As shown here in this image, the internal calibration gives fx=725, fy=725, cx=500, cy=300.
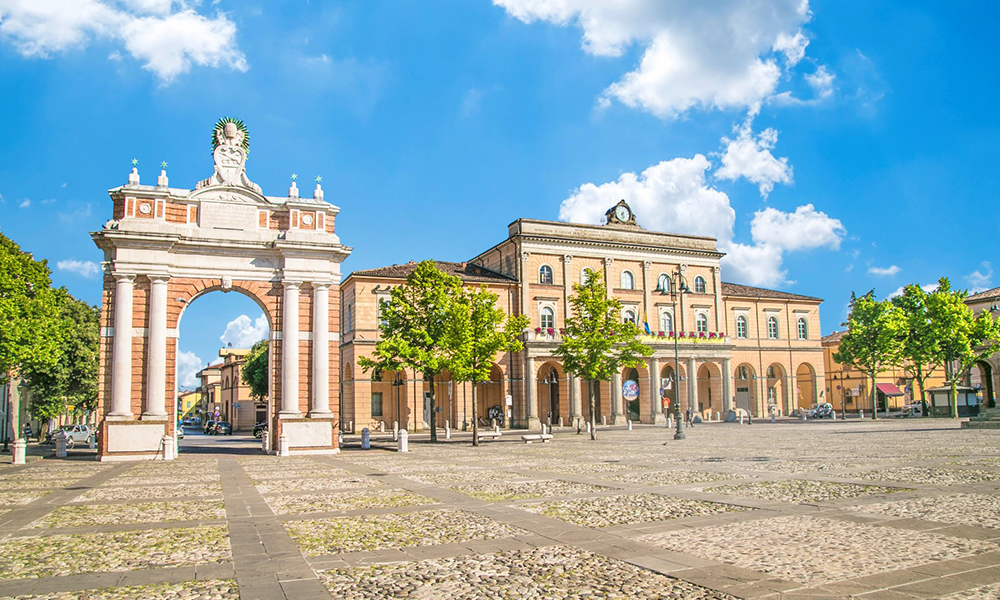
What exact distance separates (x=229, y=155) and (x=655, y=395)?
38.1 m

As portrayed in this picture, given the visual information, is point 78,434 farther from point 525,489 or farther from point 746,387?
point 746,387

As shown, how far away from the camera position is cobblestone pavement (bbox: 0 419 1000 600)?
7.20m

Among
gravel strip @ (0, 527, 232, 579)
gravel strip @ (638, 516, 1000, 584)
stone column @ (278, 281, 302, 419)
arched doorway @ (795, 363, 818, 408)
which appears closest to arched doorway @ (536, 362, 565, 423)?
arched doorway @ (795, 363, 818, 408)

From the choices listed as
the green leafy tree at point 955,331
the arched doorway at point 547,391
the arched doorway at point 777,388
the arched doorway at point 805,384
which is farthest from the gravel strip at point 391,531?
the arched doorway at point 805,384

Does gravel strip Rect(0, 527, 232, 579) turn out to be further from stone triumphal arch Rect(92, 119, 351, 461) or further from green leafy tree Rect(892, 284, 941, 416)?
green leafy tree Rect(892, 284, 941, 416)

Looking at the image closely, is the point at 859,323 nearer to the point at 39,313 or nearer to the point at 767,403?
the point at 767,403

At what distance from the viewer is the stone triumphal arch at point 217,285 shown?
2827 cm

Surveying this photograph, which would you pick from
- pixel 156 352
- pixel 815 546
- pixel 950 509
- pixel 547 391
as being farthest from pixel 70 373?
pixel 950 509

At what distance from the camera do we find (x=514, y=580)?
7414mm

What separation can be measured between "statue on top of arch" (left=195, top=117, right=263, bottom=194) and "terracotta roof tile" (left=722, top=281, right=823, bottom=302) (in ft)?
148

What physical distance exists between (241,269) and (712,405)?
144 feet

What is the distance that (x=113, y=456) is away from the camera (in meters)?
27.3

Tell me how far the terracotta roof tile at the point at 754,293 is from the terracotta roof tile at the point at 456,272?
832 inches

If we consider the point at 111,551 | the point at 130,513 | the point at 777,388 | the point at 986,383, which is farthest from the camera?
the point at 986,383
